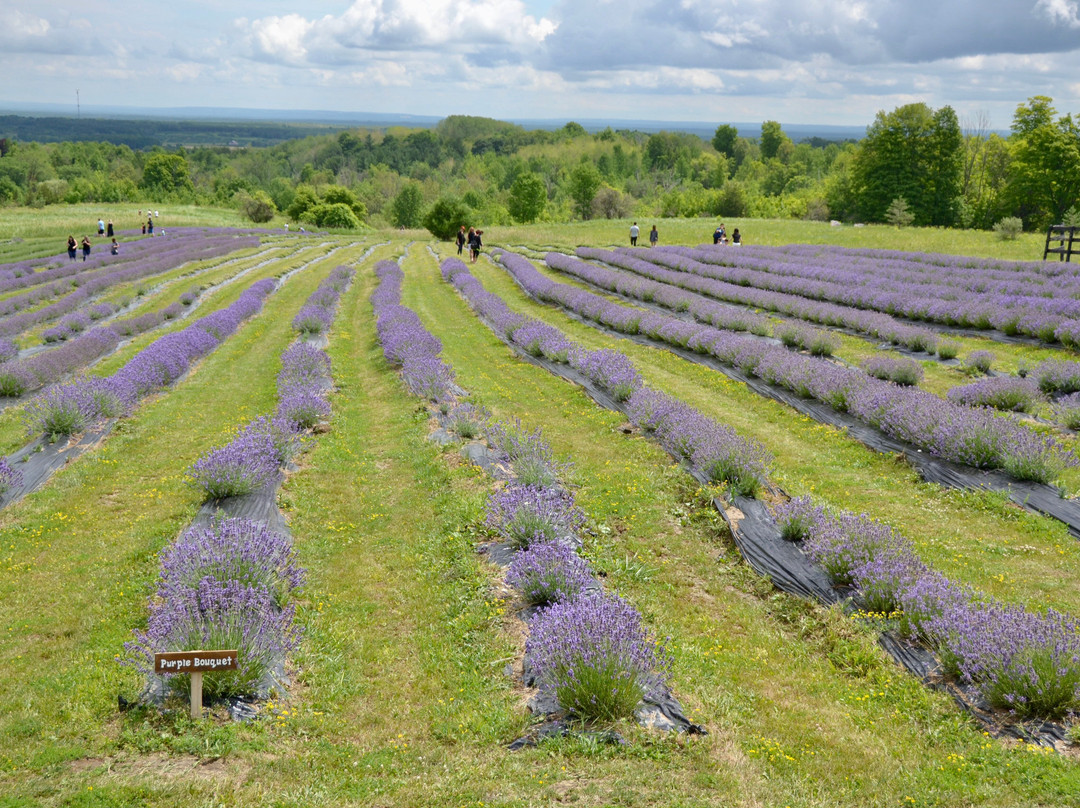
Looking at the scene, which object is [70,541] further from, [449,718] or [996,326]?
[996,326]

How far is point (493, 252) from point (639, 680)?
39.7 meters

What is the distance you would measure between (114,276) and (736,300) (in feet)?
82.0

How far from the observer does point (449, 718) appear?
197 inches

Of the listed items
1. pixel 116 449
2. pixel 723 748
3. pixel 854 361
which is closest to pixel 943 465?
pixel 723 748

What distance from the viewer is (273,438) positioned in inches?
386

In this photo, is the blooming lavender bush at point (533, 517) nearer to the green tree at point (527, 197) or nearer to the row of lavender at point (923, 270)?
the row of lavender at point (923, 270)

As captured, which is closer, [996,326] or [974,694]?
[974,694]

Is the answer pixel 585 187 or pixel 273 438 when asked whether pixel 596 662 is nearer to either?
pixel 273 438

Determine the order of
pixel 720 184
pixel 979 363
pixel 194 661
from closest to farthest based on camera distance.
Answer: pixel 194 661 → pixel 979 363 → pixel 720 184

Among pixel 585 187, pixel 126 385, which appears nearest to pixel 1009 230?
pixel 126 385

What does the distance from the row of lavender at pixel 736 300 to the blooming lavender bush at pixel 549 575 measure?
12408 millimetres

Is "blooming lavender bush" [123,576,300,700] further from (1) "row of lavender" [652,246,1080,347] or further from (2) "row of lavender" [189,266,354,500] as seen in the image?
(1) "row of lavender" [652,246,1080,347]

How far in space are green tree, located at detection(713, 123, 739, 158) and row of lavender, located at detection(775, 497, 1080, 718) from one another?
197643 mm

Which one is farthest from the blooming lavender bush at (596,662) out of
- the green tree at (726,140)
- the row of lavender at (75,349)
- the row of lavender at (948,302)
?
the green tree at (726,140)
